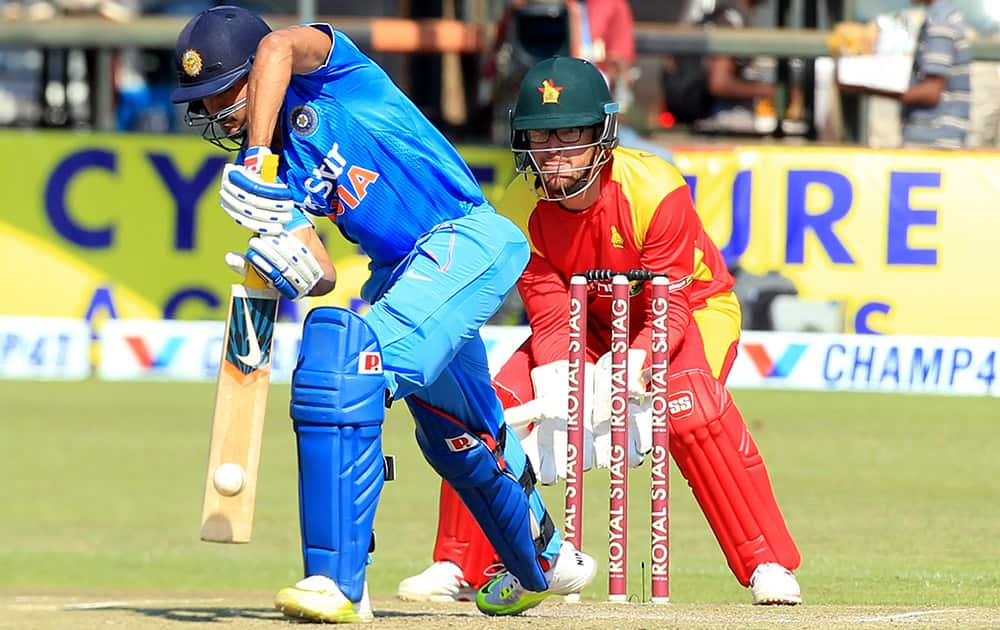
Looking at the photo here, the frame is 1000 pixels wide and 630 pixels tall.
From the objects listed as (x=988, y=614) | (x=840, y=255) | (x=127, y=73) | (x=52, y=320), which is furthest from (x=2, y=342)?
(x=127, y=73)

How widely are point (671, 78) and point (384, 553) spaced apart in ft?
22.4

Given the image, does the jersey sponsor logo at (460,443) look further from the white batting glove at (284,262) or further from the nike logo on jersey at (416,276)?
the white batting glove at (284,262)

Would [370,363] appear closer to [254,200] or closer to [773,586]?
Result: [254,200]

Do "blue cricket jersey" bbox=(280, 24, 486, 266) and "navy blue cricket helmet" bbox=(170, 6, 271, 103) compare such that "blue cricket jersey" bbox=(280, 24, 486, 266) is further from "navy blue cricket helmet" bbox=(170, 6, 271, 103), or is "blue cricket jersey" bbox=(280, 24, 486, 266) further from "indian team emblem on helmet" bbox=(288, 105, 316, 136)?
"navy blue cricket helmet" bbox=(170, 6, 271, 103)

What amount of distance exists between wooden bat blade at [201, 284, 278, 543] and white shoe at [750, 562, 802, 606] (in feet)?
5.04

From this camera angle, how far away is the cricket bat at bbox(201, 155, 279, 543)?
4375 mm

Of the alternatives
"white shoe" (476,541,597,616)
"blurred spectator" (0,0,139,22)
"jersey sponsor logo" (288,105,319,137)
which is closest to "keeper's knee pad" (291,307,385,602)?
"jersey sponsor logo" (288,105,319,137)

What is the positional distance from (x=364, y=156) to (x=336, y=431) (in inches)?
28.0

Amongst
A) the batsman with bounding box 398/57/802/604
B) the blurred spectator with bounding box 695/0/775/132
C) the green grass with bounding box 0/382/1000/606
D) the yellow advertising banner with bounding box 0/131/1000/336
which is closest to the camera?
the batsman with bounding box 398/57/802/604

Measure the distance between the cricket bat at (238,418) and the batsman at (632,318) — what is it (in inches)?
40.4

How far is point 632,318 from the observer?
5.54 metres

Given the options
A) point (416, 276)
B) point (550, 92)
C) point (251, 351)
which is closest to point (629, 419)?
point (550, 92)

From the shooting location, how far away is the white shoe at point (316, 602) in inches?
161

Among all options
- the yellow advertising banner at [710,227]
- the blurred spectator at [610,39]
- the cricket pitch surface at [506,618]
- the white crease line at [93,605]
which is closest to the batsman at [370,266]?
the cricket pitch surface at [506,618]
